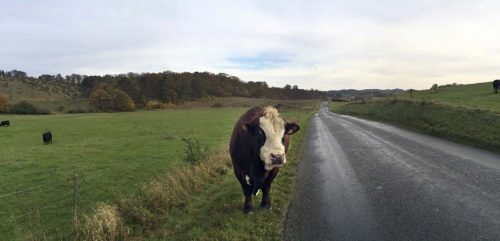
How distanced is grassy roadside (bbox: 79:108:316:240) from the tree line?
113 metres

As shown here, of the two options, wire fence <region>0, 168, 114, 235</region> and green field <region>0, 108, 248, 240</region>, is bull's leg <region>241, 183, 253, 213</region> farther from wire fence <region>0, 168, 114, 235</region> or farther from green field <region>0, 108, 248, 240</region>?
green field <region>0, 108, 248, 240</region>

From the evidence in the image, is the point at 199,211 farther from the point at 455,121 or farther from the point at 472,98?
the point at 472,98

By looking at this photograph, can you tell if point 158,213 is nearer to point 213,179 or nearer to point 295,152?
point 213,179

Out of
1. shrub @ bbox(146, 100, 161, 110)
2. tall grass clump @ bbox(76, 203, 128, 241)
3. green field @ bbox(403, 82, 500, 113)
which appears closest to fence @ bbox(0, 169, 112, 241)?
tall grass clump @ bbox(76, 203, 128, 241)

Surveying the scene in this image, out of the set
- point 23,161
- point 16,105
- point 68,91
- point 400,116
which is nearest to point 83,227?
point 23,161

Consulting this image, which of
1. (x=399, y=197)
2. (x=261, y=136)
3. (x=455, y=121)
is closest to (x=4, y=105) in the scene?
(x=455, y=121)

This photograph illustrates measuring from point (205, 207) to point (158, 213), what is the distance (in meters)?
1.28

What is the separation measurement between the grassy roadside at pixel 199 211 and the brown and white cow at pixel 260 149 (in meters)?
0.71

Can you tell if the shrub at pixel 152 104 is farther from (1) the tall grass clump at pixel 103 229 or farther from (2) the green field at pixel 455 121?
(1) the tall grass clump at pixel 103 229

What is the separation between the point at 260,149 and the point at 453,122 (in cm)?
2014

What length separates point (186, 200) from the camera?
11.7 m

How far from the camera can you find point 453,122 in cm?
2475

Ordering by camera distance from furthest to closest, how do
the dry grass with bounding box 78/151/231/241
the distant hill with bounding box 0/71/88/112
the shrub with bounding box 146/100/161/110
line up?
1. the shrub with bounding box 146/100/161/110
2. the distant hill with bounding box 0/71/88/112
3. the dry grass with bounding box 78/151/231/241

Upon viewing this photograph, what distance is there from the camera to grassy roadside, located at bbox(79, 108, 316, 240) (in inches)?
336
